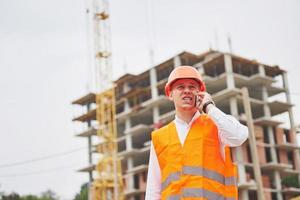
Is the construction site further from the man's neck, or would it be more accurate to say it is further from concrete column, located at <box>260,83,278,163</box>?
the man's neck

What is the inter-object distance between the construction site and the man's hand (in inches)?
1712

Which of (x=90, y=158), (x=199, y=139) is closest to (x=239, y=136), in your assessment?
(x=199, y=139)

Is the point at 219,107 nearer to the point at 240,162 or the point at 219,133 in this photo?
the point at 240,162

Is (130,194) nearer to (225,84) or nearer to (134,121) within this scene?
(134,121)

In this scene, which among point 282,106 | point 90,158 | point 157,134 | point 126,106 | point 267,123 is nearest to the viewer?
point 157,134

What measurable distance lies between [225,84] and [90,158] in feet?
71.3

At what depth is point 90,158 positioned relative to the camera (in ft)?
207

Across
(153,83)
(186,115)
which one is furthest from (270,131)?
(186,115)

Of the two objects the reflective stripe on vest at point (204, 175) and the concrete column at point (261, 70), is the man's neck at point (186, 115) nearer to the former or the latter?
the reflective stripe on vest at point (204, 175)

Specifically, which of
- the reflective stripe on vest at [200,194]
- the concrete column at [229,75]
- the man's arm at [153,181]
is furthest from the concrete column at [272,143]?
the reflective stripe on vest at [200,194]

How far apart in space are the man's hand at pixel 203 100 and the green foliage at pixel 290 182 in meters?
49.8

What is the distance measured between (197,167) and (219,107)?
49.9 meters

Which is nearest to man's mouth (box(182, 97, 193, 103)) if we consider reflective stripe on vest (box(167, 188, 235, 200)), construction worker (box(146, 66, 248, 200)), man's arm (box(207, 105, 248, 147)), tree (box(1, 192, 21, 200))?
construction worker (box(146, 66, 248, 200))

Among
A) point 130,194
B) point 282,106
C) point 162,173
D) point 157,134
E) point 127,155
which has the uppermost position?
point 282,106
